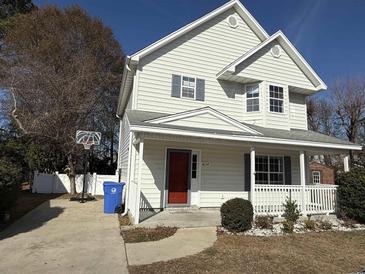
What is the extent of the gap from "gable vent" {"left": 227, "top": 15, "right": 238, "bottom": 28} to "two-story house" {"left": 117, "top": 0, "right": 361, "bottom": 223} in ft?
0.21

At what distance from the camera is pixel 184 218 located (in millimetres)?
9234

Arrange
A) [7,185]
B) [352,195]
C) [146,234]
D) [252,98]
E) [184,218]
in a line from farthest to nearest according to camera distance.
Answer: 1. [252,98]
2. [352,195]
3. [184,218]
4. [7,185]
5. [146,234]

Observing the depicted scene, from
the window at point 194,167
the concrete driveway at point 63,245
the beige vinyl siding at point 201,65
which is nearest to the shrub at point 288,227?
the window at point 194,167

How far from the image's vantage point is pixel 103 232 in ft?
24.9

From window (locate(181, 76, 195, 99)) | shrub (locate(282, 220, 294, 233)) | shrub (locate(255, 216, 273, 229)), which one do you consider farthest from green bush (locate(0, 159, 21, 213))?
shrub (locate(282, 220, 294, 233))

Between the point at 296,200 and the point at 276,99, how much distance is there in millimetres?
4863

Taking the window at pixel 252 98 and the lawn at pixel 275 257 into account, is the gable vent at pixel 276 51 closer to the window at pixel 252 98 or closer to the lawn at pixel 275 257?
the window at pixel 252 98

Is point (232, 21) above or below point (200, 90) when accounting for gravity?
above

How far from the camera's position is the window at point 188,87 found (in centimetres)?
1192

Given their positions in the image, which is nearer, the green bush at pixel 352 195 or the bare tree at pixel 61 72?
the green bush at pixel 352 195

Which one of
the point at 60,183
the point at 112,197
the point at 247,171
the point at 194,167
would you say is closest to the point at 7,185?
the point at 112,197

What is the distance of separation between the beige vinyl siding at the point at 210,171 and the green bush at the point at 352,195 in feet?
8.57

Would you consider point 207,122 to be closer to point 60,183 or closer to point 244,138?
point 244,138

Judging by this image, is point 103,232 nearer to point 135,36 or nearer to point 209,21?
point 209,21
